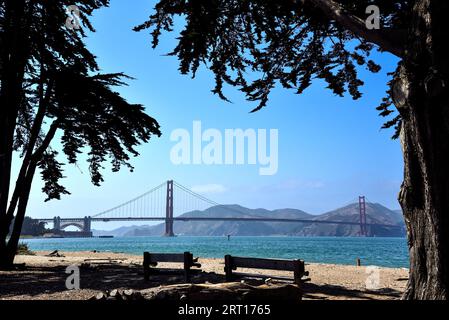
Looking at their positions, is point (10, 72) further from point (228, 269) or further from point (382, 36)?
point (382, 36)

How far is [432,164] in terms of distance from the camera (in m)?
5.67

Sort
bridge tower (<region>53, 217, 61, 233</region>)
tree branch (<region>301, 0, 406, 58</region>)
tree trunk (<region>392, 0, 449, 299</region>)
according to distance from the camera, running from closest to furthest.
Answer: tree trunk (<region>392, 0, 449, 299</region>) < tree branch (<region>301, 0, 406, 58</region>) < bridge tower (<region>53, 217, 61, 233</region>)

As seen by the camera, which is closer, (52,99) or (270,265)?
(270,265)

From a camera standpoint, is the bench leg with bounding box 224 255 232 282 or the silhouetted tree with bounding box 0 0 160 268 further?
the silhouetted tree with bounding box 0 0 160 268

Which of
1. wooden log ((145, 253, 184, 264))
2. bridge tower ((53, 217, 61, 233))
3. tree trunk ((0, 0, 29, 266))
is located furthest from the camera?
bridge tower ((53, 217, 61, 233))

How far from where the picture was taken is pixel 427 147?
18.7ft

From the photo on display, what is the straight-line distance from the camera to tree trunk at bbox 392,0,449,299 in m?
5.60

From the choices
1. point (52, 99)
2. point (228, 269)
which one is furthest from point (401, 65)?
point (52, 99)

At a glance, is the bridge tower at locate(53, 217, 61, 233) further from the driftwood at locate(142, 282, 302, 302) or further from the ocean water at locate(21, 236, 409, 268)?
the driftwood at locate(142, 282, 302, 302)

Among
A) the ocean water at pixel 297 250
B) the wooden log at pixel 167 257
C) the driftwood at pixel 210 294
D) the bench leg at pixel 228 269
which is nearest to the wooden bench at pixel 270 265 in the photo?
the bench leg at pixel 228 269

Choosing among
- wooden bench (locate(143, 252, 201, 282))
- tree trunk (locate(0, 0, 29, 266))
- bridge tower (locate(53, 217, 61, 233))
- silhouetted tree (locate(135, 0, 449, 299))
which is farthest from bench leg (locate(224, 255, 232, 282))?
bridge tower (locate(53, 217, 61, 233))

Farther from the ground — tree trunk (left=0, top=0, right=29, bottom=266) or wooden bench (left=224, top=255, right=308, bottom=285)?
tree trunk (left=0, top=0, right=29, bottom=266)

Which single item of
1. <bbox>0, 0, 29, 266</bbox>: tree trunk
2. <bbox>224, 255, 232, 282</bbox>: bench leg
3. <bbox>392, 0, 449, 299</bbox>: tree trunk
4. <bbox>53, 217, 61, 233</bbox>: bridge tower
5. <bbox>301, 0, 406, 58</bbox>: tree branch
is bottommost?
<bbox>53, 217, 61, 233</bbox>: bridge tower
